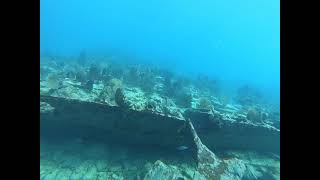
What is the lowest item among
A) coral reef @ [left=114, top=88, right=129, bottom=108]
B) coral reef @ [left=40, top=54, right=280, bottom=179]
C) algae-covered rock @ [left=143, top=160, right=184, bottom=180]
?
algae-covered rock @ [left=143, top=160, right=184, bottom=180]

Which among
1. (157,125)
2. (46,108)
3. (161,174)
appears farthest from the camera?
(157,125)

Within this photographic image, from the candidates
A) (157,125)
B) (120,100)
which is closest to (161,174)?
(157,125)

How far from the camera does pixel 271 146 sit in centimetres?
1370

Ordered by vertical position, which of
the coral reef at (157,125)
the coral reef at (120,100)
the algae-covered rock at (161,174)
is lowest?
the algae-covered rock at (161,174)

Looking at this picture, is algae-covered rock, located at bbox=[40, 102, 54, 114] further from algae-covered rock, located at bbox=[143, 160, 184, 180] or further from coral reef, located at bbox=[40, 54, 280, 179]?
algae-covered rock, located at bbox=[143, 160, 184, 180]

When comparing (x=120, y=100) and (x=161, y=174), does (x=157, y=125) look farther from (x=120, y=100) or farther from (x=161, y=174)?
(x=161, y=174)

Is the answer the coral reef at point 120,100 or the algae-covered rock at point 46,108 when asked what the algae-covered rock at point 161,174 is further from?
the algae-covered rock at point 46,108

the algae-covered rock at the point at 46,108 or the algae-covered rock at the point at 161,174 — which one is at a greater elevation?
the algae-covered rock at the point at 46,108

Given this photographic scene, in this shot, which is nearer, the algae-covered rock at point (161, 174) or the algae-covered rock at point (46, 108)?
the algae-covered rock at point (161, 174)

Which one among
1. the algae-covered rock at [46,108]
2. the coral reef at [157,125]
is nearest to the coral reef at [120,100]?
the coral reef at [157,125]

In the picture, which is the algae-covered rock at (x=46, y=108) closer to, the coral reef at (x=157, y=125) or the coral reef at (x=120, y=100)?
the coral reef at (x=157, y=125)

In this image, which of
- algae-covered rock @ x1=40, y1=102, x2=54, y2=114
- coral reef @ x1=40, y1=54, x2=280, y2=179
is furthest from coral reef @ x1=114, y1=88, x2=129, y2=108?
algae-covered rock @ x1=40, y1=102, x2=54, y2=114
